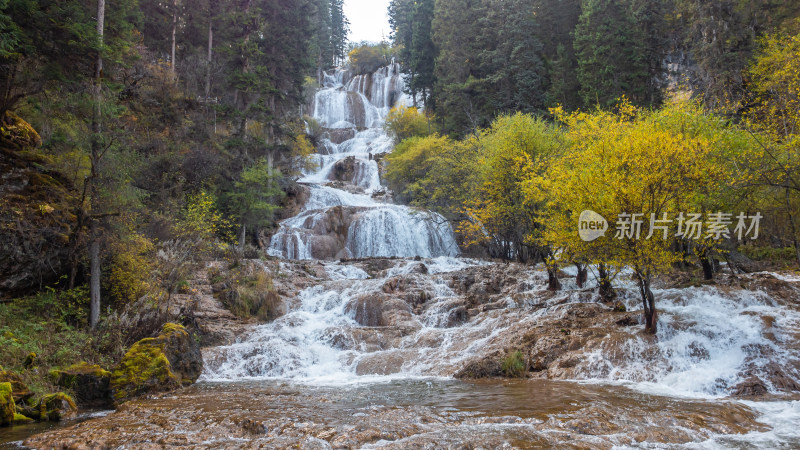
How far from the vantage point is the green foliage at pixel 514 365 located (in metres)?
10.3

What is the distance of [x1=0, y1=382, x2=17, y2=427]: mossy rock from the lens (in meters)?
6.85

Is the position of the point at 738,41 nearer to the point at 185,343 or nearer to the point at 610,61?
the point at 610,61

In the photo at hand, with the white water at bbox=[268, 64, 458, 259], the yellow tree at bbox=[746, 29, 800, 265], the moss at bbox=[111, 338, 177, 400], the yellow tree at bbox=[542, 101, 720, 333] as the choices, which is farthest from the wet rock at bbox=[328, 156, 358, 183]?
the yellow tree at bbox=[542, 101, 720, 333]

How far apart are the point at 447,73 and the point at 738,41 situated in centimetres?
2322

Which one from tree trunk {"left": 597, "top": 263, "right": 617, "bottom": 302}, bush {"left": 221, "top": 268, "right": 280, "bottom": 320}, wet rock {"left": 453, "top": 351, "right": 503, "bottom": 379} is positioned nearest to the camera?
wet rock {"left": 453, "top": 351, "right": 503, "bottom": 379}

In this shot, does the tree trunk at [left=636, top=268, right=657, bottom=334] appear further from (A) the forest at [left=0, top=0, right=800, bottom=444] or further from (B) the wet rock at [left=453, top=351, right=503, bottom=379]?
(B) the wet rock at [left=453, top=351, right=503, bottom=379]

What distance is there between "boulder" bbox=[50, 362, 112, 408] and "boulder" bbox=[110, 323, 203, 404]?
0.15 metres

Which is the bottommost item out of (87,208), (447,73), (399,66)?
(87,208)

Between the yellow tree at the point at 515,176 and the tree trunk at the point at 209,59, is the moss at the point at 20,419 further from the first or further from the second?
the tree trunk at the point at 209,59

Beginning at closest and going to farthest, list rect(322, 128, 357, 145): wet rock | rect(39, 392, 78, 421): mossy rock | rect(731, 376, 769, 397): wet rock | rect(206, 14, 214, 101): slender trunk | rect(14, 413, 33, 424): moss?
rect(14, 413, 33, 424): moss
rect(39, 392, 78, 421): mossy rock
rect(731, 376, 769, 397): wet rock
rect(206, 14, 214, 101): slender trunk
rect(322, 128, 357, 145): wet rock

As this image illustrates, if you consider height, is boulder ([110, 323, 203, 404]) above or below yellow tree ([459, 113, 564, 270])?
below

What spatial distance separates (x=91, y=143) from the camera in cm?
1200

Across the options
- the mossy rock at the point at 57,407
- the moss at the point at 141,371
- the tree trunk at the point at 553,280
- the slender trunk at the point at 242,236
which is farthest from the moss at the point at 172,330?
the slender trunk at the point at 242,236

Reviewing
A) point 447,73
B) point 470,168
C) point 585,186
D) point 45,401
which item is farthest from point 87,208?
point 447,73
